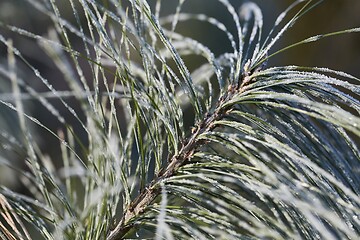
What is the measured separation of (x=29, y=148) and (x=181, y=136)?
0.38 feet

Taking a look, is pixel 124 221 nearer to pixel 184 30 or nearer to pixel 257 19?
pixel 257 19

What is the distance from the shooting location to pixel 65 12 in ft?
9.53

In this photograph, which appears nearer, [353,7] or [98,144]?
[98,144]

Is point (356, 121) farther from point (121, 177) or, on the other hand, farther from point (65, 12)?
point (65, 12)

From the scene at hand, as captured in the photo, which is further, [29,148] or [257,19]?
[257,19]

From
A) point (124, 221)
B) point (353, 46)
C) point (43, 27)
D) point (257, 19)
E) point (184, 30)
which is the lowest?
point (124, 221)

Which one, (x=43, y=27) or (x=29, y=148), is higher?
(x=43, y=27)

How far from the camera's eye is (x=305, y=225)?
43cm

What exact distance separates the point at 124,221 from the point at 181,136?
0.25 ft

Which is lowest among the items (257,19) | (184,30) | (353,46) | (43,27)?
(257,19)

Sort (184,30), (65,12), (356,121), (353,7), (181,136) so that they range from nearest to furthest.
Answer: (356,121) < (181,136) < (353,7) < (65,12) < (184,30)

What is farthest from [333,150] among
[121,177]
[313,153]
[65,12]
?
[65,12]

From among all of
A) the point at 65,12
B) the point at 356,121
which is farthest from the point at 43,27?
the point at 356,121

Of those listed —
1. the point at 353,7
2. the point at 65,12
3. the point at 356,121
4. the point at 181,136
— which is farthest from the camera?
the point at 65,12
